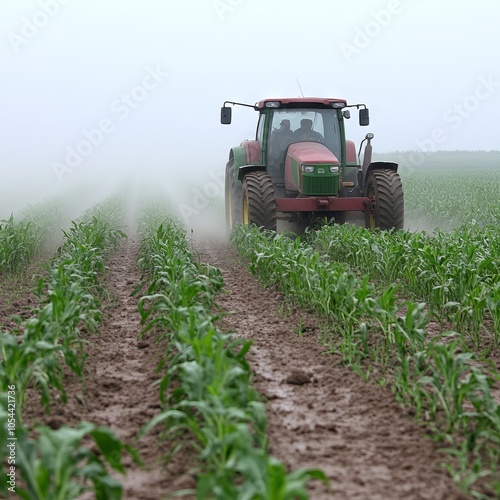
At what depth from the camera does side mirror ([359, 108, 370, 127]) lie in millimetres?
11133

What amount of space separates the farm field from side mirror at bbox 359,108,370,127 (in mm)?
3624

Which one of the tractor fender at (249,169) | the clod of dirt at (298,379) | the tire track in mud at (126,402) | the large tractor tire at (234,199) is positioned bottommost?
the tire track in mud at (126,402)

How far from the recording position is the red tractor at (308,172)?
10.1m

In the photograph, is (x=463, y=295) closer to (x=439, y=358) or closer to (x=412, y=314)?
(x=412, y=314)

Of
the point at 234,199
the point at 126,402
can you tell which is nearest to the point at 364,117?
the point at 234,199

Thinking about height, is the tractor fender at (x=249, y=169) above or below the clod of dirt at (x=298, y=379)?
above

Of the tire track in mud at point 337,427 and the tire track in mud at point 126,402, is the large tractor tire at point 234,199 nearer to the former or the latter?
the tire track in mud at point 126,402

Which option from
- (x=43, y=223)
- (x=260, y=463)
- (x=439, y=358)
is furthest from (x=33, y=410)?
(x=43, y=223)

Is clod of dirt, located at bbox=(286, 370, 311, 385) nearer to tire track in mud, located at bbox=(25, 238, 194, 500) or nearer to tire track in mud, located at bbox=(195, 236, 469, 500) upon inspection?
tire track in mud, located at bbox=(195, 236, 469, 500)

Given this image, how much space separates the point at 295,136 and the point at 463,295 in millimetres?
5622

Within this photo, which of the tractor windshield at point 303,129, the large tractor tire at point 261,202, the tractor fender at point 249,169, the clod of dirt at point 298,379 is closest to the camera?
the clod of dirt at point 298,379

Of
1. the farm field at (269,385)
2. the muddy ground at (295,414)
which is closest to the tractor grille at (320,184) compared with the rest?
the farm field at (269,385)

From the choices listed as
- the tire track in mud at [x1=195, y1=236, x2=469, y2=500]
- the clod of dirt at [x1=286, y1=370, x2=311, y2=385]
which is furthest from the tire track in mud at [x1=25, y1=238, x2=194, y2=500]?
the clod of dirt at [x1=286, y1=370, x2=311, y2=385]

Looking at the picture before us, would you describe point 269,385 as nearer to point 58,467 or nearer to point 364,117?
point 58,467
